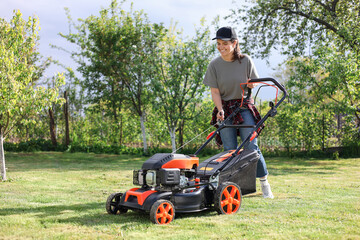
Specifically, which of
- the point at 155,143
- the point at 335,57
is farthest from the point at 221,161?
the point at 155,143

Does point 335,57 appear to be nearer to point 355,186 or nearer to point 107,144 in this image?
point 355,186

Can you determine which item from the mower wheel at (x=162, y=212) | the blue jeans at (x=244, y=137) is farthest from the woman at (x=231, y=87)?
the mower wheel at (x=162, y=212)

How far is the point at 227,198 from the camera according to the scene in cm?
369

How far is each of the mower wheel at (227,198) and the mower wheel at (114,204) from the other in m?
0.90

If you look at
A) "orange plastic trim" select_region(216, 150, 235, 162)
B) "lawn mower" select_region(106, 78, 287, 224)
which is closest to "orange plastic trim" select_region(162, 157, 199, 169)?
A: "lawn mower" select_region(106, 78, 287, 224)

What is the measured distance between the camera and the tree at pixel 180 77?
Answer: 39.8 ft

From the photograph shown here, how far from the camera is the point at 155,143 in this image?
1413 centimetres

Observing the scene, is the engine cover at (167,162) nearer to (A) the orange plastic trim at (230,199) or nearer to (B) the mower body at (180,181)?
(B) the mower body at (180,181)

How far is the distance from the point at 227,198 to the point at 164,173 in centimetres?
68

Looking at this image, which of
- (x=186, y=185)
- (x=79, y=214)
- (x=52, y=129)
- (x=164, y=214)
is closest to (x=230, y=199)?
(x=186, y=185)

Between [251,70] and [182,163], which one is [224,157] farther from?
[251,70]

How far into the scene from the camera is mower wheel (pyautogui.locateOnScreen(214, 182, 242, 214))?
359cm

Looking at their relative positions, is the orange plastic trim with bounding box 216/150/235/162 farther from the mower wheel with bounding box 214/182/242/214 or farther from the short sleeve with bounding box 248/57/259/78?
the short sleeve with bounding box 248/57/259/78

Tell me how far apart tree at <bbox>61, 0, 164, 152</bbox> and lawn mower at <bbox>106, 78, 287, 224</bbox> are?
917 centimetres
